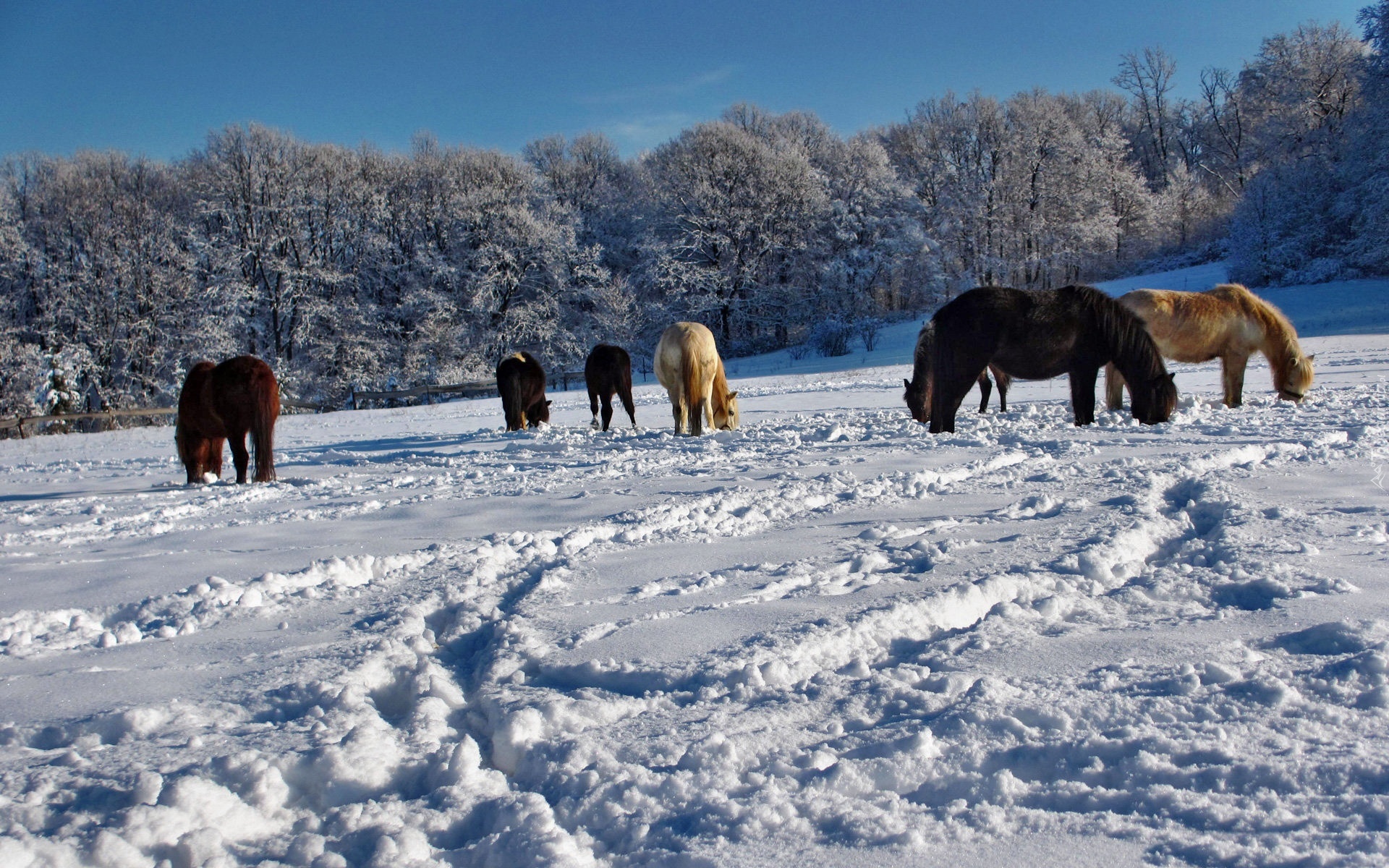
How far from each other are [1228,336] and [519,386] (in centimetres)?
935

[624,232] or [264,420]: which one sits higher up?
[624,232]

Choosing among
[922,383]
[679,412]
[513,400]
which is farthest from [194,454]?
[922,383]

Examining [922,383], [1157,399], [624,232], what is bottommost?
[1157,399]

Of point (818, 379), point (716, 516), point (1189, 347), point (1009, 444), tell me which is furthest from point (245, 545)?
point (818, 379)

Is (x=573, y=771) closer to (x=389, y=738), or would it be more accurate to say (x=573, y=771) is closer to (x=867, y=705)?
(x=389, y=738)

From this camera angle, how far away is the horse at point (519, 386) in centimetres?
1180

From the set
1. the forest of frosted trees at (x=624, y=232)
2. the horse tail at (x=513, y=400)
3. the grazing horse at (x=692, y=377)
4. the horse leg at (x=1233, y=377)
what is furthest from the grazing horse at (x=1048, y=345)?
the forest of frosted trees at (x=624, y=232)

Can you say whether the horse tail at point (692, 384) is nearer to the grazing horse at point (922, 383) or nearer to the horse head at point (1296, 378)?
the grazing horse at point (922, 383)

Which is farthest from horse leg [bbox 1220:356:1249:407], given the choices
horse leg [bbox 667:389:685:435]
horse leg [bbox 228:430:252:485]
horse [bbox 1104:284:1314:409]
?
horse leg [bbox 228:430:252:485]

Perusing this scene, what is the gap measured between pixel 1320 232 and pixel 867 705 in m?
35.4

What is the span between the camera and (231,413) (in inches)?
280

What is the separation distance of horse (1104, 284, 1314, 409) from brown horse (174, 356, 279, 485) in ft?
29.6

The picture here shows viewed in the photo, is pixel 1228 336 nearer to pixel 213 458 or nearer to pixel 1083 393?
pixel 1083 393

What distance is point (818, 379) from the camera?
20.4 metres
